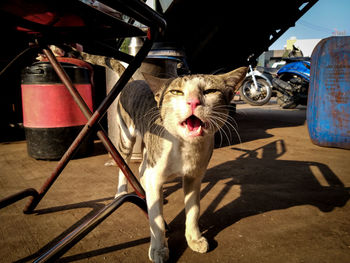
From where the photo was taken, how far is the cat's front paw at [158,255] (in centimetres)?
121

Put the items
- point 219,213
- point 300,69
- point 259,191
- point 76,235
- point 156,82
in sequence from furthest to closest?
point 300,69, point 259,191, point 219,213, point 156,82, point 76,235

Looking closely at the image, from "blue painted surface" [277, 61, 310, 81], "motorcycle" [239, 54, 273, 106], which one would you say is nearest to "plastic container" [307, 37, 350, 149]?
"blue painted surface" [277, 61, 310, 81]

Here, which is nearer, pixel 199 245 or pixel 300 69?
pixel 199 245

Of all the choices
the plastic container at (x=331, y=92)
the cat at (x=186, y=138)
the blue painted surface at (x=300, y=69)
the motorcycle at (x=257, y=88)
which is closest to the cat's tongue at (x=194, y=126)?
the cat at (x=186, y=138)

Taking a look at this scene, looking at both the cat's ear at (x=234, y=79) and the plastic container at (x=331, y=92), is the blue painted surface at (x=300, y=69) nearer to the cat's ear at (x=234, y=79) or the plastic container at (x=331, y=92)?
the plastic container at (x=331, y=92)

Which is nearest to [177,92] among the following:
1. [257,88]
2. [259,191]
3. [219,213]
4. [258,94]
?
[219,213]

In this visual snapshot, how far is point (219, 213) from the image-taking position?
176cm

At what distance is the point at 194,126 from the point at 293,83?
8.10 metres

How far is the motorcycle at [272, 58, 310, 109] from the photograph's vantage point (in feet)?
24.1

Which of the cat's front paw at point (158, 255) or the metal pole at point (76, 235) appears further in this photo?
the cat's front paw at point (158, 255)

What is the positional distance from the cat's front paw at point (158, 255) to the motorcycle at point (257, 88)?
7.41 metres

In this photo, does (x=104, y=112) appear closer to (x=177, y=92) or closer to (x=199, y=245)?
(x=177, y=92)

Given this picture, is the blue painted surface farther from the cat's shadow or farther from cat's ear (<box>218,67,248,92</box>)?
cat's ear (<box>218,67,248,92</box>)

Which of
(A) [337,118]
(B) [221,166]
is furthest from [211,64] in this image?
(B) [221,166]
